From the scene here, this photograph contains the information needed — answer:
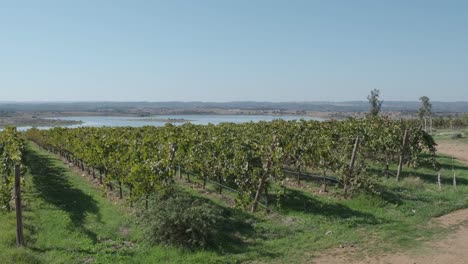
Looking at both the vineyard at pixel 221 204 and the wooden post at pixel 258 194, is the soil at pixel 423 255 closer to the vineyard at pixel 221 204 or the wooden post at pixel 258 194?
the vineyard at pixel 221 204

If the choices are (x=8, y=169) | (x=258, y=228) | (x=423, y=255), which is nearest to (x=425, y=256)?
(x=423, y=255)

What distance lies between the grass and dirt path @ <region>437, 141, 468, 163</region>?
14621mm

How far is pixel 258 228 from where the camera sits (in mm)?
12039

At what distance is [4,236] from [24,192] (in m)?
6.99

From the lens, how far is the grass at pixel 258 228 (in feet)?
32.8

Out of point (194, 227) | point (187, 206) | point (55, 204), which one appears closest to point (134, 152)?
point (55, 204)

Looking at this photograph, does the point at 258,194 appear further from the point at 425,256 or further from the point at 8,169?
the point at 8,169

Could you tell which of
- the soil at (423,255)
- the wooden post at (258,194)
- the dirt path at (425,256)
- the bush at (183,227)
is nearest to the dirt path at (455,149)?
the soil at (423,255)

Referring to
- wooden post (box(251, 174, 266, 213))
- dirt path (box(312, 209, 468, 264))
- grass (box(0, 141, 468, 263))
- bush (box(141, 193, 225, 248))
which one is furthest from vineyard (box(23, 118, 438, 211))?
dirt path (box(312, 209, 468, 264))

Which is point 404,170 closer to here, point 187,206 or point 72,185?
point 187,206

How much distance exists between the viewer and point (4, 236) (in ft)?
36.1

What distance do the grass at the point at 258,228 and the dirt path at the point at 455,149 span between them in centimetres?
1462

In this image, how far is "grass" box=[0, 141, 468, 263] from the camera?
999cm

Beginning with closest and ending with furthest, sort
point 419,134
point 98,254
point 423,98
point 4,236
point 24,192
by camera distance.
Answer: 1. point 98,254
2. point 4,236
3. point 24,192
4. point 419,134
5. point 423,98
